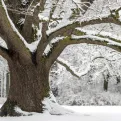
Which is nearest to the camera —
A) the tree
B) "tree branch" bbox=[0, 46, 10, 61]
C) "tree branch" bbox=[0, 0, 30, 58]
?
"tree branch" bbox=[0, 0, 30, 58]

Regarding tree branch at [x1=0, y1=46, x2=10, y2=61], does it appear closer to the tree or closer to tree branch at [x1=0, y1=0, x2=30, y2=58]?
the tree

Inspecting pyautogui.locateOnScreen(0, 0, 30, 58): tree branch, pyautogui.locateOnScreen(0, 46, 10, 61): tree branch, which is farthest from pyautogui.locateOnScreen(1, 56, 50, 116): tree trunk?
pyautogui.locateOnScreen(0, 0, 30, 58): tree branch

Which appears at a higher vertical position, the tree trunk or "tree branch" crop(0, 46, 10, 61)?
"tree branch" crop(0, 46, 10, 61)

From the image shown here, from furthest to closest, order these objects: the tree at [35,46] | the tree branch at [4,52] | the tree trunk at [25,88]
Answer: the tree trunk at [25,88]
the tree branch at [4,52]
the tree at [35,46]

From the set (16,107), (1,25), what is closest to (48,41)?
(1,25)

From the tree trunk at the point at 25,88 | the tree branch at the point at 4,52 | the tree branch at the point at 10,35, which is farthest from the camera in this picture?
the tree trunk at the point at 25,88

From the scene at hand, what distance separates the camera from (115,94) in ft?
76.6

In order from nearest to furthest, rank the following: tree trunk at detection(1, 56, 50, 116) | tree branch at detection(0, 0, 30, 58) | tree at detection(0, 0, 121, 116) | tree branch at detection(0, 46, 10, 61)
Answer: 1. tree branch at detection(0, 0, 30, 58)
2. tree at detection(0, 0, 121, 116)
3. tree branch at detection(0, 46, 10, 61)
4. tree trunk at detection(1, 56, 50, 116)

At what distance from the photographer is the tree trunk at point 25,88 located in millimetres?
10000

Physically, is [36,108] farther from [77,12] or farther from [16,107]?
[77,12]

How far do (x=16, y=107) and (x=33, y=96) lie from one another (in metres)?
0.53

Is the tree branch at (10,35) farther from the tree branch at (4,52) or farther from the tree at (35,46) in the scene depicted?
the tree branch at (4,52)

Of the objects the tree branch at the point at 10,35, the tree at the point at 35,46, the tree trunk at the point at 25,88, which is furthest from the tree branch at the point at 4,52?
the tree trunk at the point at 25,88

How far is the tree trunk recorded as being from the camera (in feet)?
32.8
